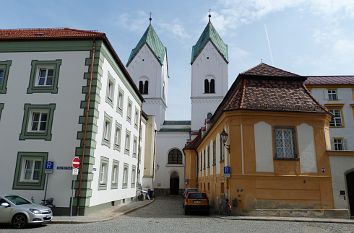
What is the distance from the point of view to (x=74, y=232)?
1116cm

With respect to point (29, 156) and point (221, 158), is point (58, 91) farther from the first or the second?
point (221, 158)

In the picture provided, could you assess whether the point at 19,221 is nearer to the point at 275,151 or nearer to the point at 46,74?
the point at 46,74

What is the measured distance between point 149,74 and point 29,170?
41.1 meters

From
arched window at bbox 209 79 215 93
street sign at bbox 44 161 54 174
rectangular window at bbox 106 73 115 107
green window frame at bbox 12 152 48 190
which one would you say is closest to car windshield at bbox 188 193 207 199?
rectangular window at bbox 106 73 115 107

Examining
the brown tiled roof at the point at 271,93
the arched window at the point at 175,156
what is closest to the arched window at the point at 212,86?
the arched window at the point at 175,156

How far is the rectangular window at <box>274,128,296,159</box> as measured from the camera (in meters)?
17.8

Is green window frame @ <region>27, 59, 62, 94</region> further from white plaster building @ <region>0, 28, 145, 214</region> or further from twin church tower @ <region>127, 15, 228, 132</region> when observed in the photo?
twin church tower @ <region>127, 15, 228, 132</region>

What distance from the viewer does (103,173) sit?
20047 millimetres

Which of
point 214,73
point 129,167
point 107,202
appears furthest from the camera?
point 214,73

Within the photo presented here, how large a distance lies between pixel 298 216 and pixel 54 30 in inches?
771

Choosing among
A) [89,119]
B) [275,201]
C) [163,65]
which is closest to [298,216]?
[275,201]

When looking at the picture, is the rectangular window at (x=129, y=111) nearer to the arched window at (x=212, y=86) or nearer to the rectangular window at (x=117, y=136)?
the rectangular window at (x=117, y=136)

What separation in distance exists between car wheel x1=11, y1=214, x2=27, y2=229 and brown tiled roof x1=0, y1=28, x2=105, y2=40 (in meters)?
10.9

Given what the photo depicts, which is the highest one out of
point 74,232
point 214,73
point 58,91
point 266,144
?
point 214,73
